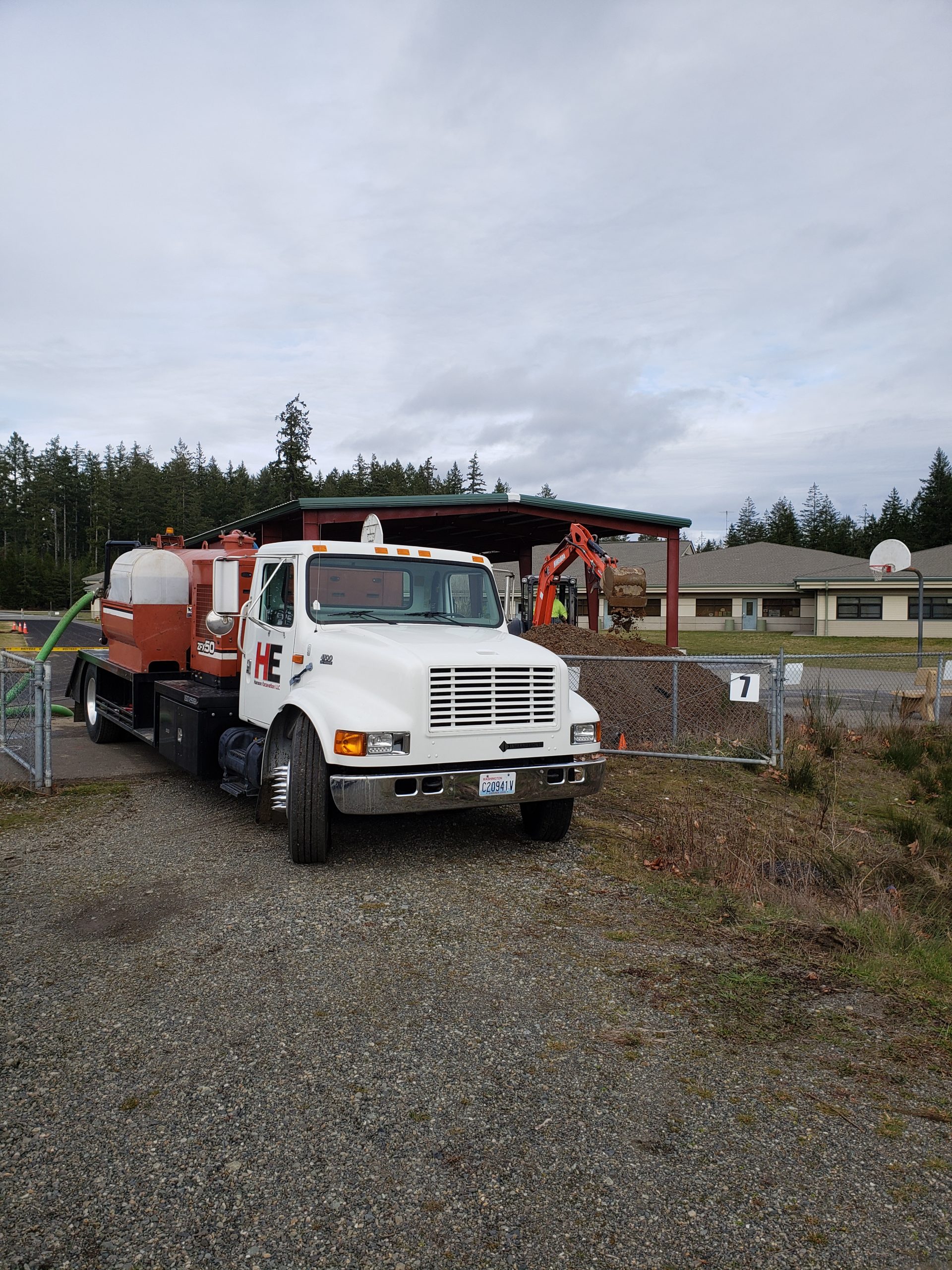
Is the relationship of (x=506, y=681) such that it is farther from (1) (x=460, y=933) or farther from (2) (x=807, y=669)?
(2) (x=807, y=669)

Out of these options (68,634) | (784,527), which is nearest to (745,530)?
(784,527)

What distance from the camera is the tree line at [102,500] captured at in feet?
274

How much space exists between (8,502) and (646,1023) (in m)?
116

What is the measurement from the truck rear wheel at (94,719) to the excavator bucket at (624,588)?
783 cm

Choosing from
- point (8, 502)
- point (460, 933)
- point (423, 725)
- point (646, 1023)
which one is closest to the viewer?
point (646, 1023)

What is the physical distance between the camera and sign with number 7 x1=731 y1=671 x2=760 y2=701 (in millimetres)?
10406

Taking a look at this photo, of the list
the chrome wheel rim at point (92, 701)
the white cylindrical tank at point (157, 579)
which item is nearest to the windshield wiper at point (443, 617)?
the white cylindrical tank at point (157, 579)

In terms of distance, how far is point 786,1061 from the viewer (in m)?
3.66

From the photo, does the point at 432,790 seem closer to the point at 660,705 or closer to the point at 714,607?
the point at 660,705

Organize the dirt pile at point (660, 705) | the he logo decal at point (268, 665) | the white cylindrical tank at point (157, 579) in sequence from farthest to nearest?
the dirt pile at point (660, 705)
the white cylindrical tank at point (157, 579)
the he logo decal at point (268, 665)

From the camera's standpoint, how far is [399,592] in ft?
23.6

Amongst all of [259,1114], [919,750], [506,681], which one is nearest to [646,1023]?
[259,1114]

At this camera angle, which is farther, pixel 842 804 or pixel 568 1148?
pixel 842 804

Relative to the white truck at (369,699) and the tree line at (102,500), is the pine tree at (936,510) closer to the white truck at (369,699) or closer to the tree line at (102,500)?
the tree line at (102,500)
